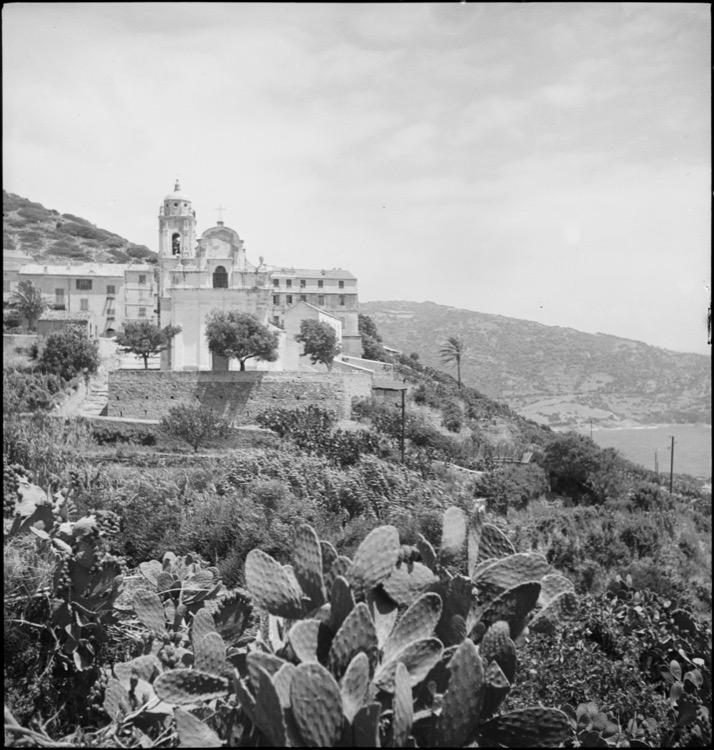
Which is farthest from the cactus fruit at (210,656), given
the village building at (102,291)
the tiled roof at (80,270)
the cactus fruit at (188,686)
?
the tiled roof at (80,270)

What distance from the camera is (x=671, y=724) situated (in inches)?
84.7

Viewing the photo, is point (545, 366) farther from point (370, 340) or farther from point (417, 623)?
point (417, 623)

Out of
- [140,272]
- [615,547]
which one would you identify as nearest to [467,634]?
[615,547]

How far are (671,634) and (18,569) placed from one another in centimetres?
251

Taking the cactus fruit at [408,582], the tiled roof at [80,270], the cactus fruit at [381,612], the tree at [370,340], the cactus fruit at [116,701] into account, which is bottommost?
the cactus fruit at [116,701]

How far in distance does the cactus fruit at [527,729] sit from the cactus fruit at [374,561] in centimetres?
31

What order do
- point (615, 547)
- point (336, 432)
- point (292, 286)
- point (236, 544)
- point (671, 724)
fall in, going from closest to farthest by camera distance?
point (671, 724) → point (236, 544) → point (615, 547) → point (336, 432) → point (292, 286)

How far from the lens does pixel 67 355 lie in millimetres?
14070

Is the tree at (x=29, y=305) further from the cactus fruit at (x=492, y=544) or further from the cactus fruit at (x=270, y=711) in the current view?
the cactus fruit at (x=270, y=711)

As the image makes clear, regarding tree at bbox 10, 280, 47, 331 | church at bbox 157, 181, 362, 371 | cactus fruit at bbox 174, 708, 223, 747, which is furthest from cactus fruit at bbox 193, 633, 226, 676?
tree at bbox 10, 280, 47, 331

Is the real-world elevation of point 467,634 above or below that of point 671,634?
above

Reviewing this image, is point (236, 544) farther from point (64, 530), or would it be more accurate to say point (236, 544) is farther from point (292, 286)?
point (292, 286)

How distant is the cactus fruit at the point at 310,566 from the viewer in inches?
49.4

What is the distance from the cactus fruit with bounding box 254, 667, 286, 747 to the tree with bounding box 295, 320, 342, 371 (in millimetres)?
16574
